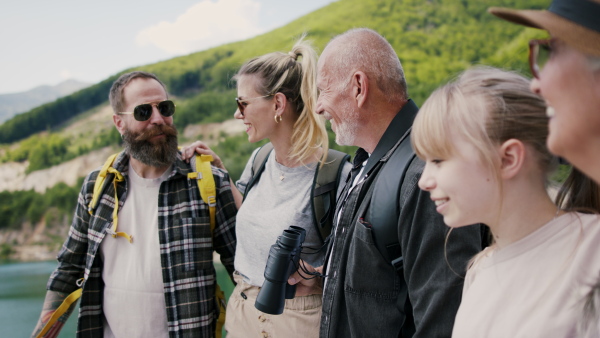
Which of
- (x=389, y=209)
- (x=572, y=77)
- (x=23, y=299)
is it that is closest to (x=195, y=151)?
(x=389, y=209)

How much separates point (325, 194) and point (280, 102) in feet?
1.94

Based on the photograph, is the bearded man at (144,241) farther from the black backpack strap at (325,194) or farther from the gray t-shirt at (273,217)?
the black backpack strap at (325,194)

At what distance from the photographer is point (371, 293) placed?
1700mm

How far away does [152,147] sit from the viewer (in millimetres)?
2859

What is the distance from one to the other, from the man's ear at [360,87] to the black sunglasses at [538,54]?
3.06 feet

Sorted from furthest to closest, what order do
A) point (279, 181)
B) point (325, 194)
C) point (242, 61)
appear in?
point (242, 61) → point (279, 181) → point (325, 194)

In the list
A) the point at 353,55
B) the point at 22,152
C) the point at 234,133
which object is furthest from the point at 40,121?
the point at 353,55

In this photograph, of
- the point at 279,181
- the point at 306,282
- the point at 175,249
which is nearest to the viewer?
the point at 306,282

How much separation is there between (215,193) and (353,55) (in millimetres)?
1266

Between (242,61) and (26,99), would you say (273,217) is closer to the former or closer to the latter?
(242,61)

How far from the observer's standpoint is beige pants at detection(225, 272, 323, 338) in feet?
7.48

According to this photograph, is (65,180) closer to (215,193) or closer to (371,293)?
(215,193)

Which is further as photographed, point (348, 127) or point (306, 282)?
point (306, 282)

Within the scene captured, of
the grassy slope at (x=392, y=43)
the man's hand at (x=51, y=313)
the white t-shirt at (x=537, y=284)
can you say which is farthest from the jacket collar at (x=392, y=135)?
the grassy slope at (x=392, y=43)
